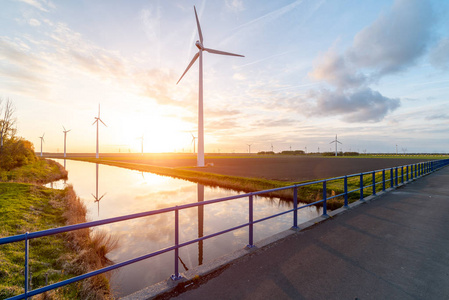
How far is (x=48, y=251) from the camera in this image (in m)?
7.80

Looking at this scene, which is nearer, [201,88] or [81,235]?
[81,235]

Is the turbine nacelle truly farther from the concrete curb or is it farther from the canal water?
the concrete curb

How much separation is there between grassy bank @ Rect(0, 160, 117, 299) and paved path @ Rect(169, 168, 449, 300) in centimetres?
400

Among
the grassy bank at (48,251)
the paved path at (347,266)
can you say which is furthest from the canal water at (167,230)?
the paved path at (347,266)

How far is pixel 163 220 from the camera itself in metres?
14.3

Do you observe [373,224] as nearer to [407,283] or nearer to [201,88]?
[407,283]

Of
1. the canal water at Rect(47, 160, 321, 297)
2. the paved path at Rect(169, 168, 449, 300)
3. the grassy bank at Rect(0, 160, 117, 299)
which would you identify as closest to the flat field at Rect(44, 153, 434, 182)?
the canal water at Rect(47, 160, 321, 297)

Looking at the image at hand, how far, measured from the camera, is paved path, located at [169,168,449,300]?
11.7 ft

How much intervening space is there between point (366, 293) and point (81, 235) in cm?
1081

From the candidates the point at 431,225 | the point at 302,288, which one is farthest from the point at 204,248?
the point at 431,225

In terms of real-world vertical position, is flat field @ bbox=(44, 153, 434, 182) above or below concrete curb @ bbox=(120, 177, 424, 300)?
below

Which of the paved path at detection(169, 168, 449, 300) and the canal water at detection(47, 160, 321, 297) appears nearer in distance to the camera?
the paved path at detection(169, 168, 449, 300)

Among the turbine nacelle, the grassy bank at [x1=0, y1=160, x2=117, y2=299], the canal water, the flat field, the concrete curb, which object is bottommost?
the canal water

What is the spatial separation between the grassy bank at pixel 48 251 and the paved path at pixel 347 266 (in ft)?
13.1
